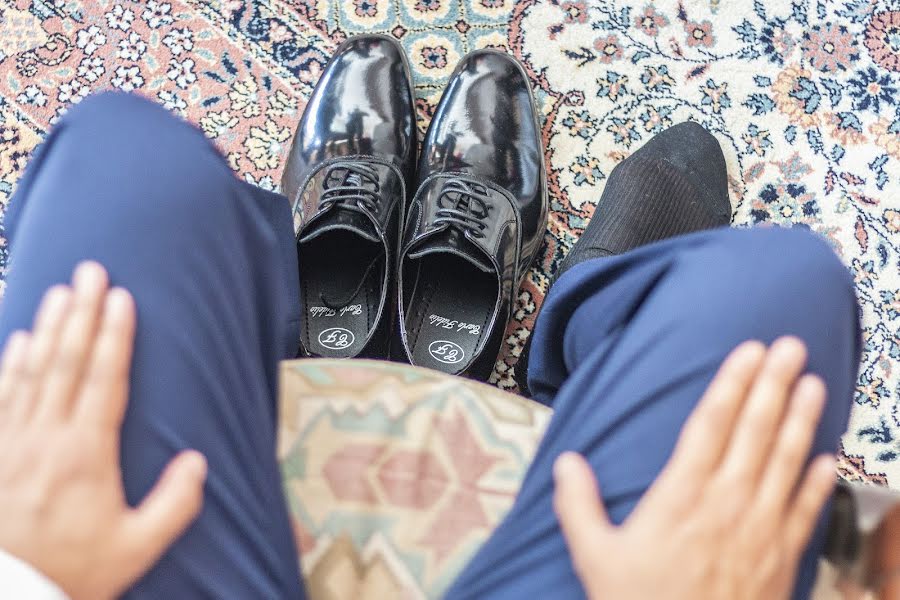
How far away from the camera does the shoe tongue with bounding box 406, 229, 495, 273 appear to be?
86 centimetres

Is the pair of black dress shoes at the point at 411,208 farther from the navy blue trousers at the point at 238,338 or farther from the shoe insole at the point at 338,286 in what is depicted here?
the navy blue trousers at the point at 238,338

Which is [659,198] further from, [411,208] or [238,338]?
[238,338]

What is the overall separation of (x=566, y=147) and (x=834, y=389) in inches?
22.4

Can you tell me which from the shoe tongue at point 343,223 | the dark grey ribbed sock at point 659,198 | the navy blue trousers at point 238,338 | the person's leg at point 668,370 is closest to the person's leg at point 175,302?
the navy blue trousers at point 238,338

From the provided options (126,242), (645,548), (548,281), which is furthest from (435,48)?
(645,548)

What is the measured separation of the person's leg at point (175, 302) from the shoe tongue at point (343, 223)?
0.98ft

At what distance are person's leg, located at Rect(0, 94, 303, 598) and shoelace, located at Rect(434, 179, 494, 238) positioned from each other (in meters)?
0.36

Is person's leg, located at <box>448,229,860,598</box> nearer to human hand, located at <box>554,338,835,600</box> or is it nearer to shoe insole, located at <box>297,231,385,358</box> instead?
human hand, located at <box>554,338,835,600</box>

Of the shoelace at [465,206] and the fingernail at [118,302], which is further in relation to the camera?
the shoelace at [465,206]


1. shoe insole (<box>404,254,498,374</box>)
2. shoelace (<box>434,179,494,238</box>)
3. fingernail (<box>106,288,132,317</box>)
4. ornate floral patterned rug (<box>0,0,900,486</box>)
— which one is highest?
ornate floral patterned rug (<box>0,0,900,486</box>)

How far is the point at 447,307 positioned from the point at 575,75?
393 mm

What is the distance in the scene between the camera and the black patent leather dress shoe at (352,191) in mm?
864

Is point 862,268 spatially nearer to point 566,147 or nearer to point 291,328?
point 566,147

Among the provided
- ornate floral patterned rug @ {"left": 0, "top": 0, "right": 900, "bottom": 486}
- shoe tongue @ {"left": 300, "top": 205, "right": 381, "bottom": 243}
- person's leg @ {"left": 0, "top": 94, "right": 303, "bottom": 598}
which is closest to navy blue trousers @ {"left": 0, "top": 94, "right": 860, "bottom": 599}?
person's leg @ {"left": 0, "top": 94, "right": 303, "bottom": 598}
